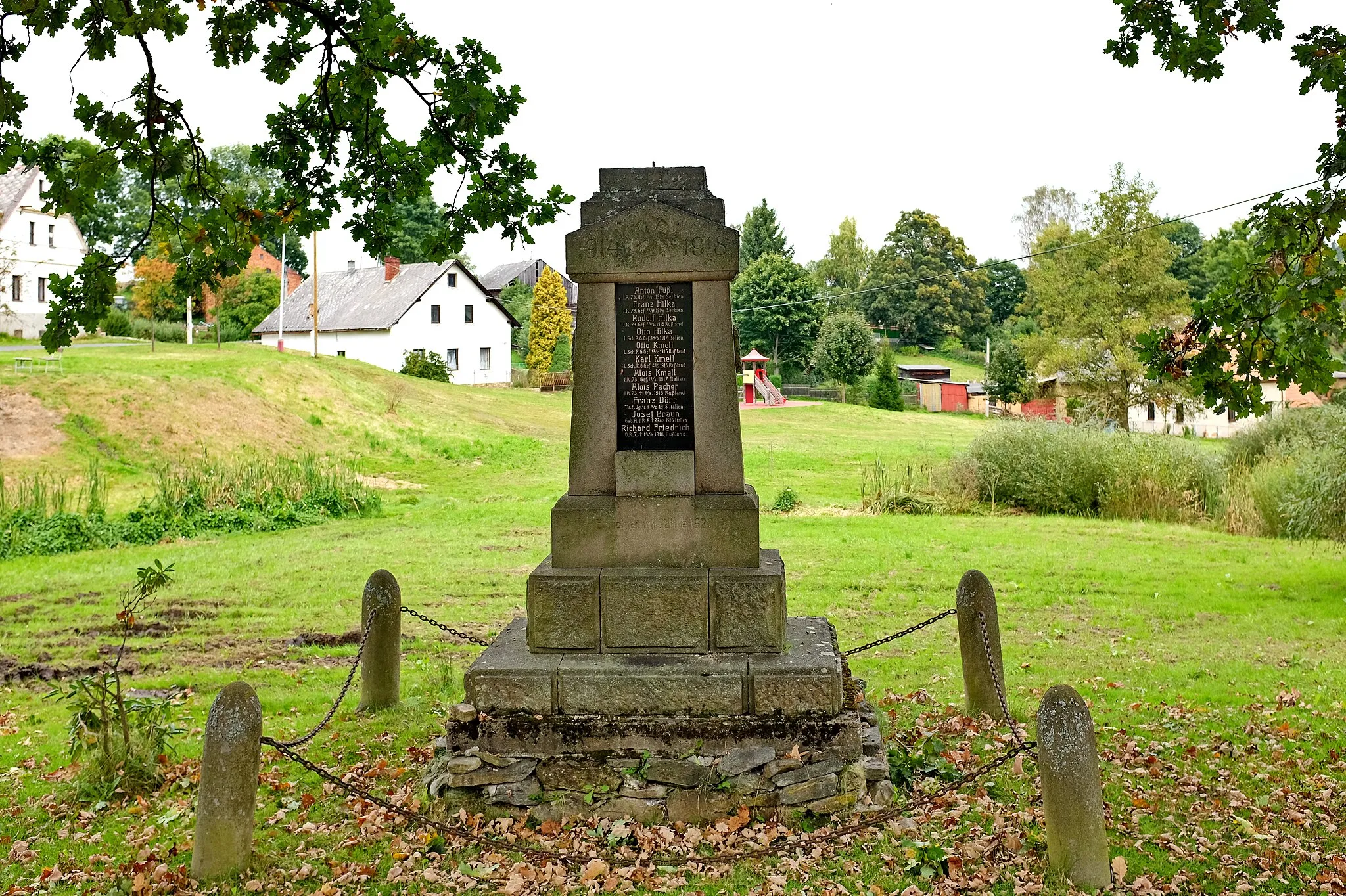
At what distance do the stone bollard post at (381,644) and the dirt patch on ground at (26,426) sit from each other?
2007 centimetres

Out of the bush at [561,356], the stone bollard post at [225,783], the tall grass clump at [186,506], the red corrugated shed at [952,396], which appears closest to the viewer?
the stone bollard post at [225,783]

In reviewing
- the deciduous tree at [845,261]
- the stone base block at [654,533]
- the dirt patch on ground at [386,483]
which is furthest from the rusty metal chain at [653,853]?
the deciduous tree at [845,261]

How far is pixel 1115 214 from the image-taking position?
44.5 meters

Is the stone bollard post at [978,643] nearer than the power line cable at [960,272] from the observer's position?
Yes

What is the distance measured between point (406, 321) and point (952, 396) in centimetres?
3248

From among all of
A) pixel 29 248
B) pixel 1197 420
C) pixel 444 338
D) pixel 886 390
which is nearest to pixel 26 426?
pixel 444 338

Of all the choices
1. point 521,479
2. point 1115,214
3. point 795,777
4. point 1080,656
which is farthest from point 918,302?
point 795,777

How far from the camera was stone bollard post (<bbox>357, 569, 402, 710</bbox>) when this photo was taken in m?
8.17

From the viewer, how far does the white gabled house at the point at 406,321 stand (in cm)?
5250

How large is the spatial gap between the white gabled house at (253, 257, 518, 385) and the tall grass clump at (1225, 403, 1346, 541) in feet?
127

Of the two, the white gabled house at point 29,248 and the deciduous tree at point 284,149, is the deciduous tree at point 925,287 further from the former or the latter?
the deciduous tree at point 284,149

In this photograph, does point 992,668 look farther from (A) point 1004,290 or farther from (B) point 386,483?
(A) point 1004,290

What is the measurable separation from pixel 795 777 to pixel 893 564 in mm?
9781

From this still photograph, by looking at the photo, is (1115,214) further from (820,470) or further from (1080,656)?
(1080,656)
